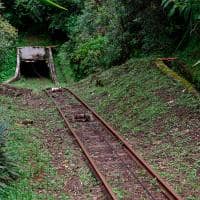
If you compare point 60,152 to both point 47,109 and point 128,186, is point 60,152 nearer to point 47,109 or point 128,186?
point 128,186

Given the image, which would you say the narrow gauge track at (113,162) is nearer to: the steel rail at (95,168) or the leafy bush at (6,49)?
the steel rail at (95,168)

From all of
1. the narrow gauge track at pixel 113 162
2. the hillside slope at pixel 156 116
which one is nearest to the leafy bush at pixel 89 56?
the hillside slope at pixel 156 116

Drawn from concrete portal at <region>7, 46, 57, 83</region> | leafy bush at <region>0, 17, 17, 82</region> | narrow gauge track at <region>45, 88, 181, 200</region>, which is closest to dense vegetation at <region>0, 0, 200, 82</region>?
concrete portal at <region>7, 46, 57, 83</region>

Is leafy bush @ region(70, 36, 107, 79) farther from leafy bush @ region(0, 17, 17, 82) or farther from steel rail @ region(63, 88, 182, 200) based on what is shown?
steel rail @ region(63, 88, 182, 200)

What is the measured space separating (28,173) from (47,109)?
794cm

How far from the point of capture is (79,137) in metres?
11.4

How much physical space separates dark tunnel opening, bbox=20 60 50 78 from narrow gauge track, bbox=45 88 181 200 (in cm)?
1816

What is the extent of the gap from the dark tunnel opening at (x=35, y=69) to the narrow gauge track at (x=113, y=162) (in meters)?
18.2

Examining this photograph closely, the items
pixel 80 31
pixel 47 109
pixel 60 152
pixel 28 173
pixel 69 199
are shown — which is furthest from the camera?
pixel 80 31

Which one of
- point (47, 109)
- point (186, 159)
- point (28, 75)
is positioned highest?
point (186, 159)

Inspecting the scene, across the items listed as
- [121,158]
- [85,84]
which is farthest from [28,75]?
[121,158]

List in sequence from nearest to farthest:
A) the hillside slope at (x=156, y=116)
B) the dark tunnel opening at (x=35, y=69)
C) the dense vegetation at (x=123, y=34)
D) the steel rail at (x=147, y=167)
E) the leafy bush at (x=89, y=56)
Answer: the steel rail at (x=147, y=167)
the hillside slope at (x=156, y=116)
the dense vegetation at (x=123, y=34)
the leafy bush at (x=89, y=56)
the dark tunnel opening at (x=35, y=69)

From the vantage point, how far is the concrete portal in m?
32.6

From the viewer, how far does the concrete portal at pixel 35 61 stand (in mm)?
32594
